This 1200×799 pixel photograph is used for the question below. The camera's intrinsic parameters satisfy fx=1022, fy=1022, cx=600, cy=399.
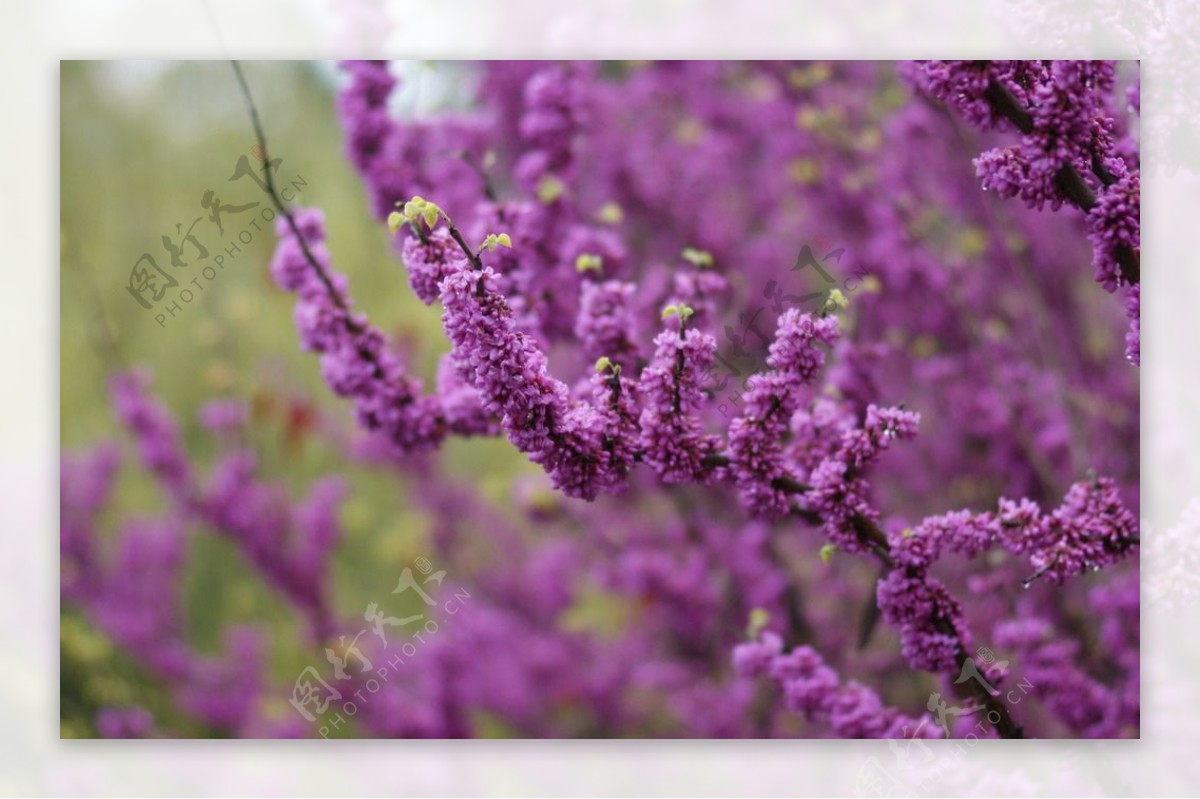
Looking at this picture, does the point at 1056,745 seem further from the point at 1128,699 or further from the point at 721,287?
the point at 721,287

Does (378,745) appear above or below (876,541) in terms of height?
below

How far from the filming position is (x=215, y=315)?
8.19ft

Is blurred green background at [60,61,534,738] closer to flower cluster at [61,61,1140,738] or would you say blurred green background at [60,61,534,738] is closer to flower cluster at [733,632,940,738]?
flower cluster at [61,61,1140,738]

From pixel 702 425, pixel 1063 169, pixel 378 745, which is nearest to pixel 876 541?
pixel 702 425

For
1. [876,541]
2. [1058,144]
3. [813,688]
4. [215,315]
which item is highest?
[1058,144]

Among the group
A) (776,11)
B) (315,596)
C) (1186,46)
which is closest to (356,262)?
(315,596)

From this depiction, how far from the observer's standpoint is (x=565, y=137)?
6.12 feet

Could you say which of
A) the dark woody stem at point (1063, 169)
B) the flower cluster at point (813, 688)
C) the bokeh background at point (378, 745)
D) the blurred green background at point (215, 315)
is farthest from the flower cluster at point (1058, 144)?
the blurred green background at point (215, 315)

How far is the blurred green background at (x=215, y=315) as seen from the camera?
2131 millimetres

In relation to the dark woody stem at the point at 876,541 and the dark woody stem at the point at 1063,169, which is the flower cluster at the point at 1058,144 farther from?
the dark woody stem at the point at 876,541

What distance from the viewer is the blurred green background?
2131 millimetres

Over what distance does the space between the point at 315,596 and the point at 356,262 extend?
0.86 m

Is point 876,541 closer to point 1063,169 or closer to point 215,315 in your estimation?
point 1063,169

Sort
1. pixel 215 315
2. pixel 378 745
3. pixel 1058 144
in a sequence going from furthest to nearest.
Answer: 1. pixel 215 315
2. pixel 378 745
3. pixel 1058 144
